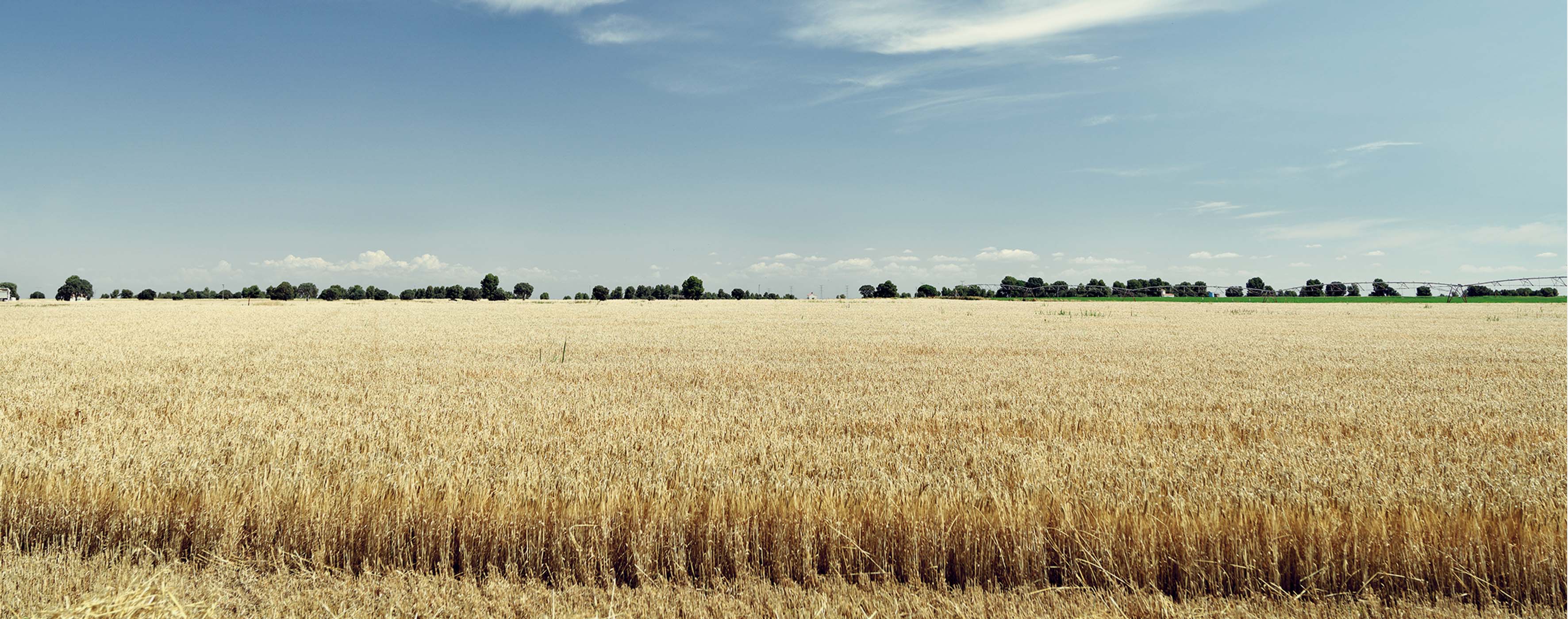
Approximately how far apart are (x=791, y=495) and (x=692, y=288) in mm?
166266

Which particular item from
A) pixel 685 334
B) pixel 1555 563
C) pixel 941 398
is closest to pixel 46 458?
pixel 941 398

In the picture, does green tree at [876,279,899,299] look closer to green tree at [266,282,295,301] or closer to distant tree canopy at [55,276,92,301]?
green tree at [266,282,295,301]

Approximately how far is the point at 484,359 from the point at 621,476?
1224cm

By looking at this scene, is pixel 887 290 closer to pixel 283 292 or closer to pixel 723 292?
pixel 723 292

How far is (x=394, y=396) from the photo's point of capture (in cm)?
1000

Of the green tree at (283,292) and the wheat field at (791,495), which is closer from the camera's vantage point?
the wheat field at (791,495)

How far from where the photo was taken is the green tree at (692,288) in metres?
165

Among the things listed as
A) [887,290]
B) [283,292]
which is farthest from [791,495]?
[283,292]

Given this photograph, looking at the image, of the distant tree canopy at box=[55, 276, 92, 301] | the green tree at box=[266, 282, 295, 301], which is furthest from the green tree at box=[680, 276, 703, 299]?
the distant tree canopy at box=[55, 276, 92, 301]

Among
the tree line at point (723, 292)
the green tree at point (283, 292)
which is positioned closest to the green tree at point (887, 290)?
the tree line at point (723, 292)

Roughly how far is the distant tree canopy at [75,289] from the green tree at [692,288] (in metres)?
147

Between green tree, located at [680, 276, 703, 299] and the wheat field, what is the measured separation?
154m

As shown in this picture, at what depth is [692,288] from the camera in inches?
6668

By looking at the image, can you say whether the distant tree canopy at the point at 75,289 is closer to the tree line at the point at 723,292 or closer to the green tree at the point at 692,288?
the tree line at the point at 723,292
